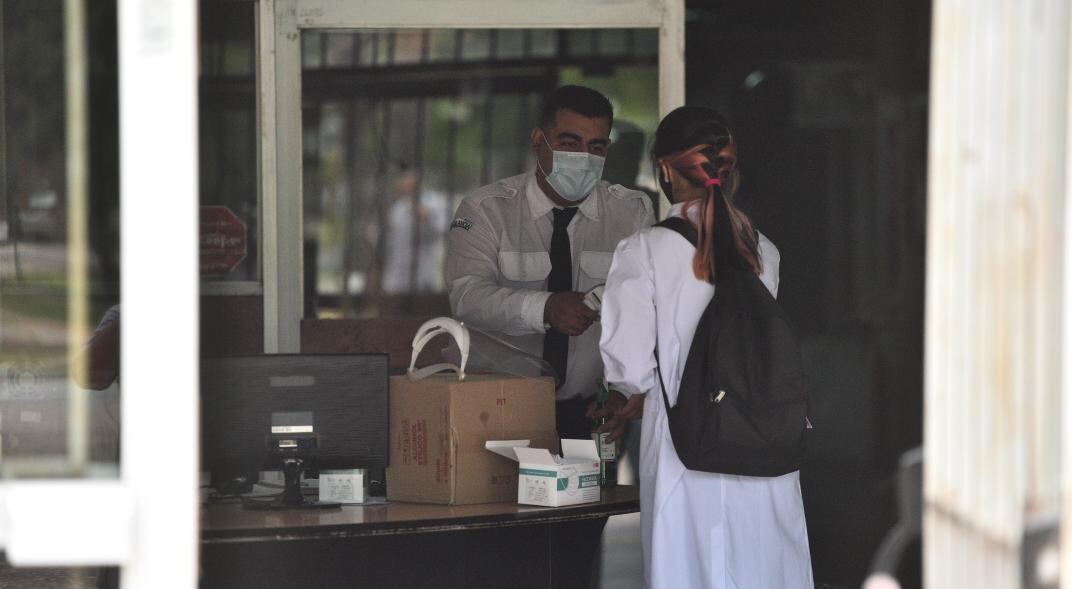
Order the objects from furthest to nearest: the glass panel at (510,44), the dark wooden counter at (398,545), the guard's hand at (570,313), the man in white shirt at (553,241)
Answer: the glass panel at (510,44)
the man in white shirt at (553,241)
the guard's hand at (570,313)
the dark wooden counter at (398,545)

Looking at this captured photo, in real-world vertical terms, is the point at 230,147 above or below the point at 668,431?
above

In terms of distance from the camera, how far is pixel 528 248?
12.8 ft

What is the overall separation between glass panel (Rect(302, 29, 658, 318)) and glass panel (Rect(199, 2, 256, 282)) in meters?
0.62

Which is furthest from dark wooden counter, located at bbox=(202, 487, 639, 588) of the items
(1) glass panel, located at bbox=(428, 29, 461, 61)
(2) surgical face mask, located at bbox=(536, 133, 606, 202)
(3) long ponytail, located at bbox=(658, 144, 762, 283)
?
(1) glass panel, located at bbox=(428, 29, 461, 61)

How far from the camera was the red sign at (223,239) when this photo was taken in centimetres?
452

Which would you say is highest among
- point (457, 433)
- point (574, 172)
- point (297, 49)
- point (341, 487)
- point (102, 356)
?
point (297, 49)

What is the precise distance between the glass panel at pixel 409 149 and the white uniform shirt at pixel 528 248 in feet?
4.13

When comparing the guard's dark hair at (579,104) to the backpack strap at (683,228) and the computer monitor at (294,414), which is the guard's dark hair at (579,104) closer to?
the backpack strap at (683,228)

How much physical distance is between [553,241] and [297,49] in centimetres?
136

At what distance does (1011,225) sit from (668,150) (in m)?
1.50

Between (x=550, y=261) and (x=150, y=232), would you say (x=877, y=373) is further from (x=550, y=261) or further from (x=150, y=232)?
(x=150, y=232)

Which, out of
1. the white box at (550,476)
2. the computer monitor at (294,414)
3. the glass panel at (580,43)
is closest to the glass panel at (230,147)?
the glass panel at (580,43)

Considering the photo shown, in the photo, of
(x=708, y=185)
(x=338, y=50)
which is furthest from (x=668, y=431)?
(x=338, y=50)

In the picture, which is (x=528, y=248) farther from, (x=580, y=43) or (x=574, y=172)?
(x=580, y=43)
